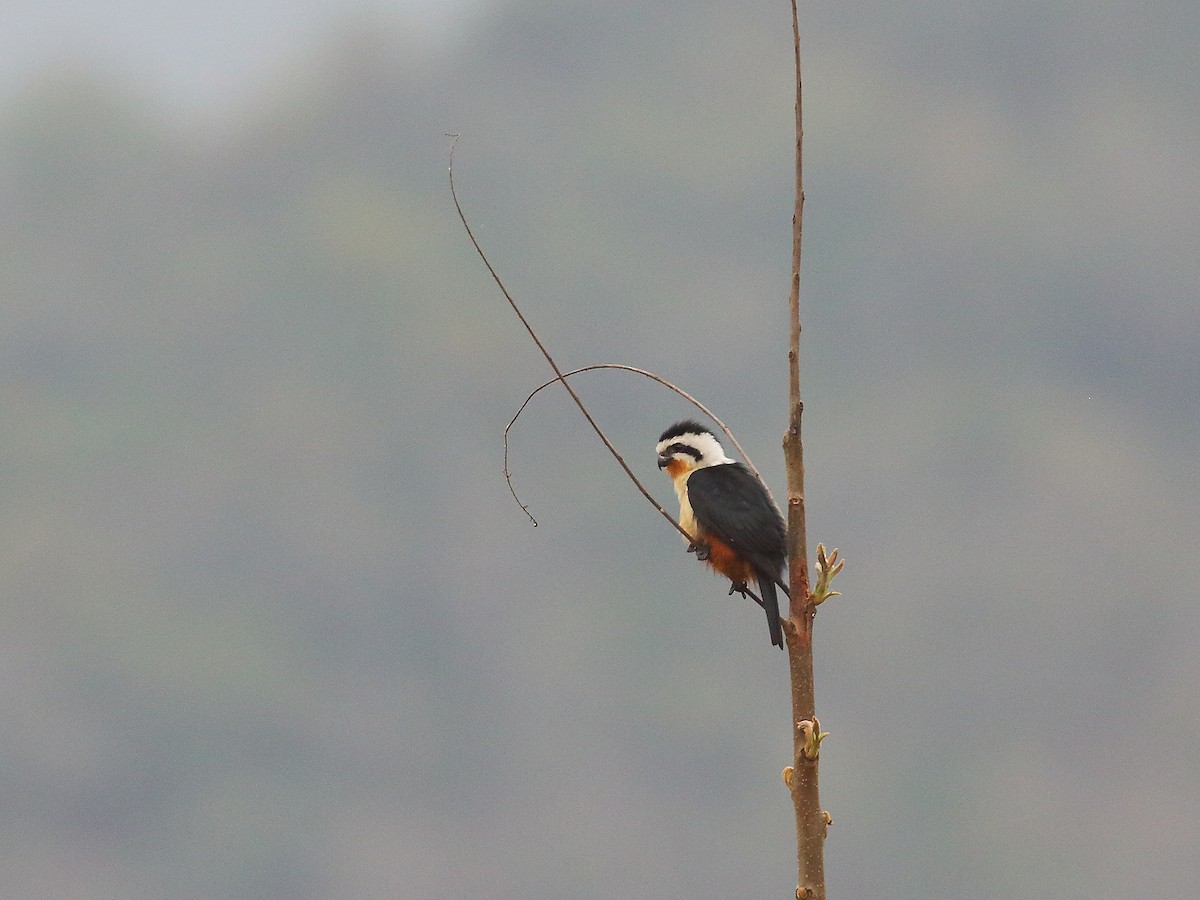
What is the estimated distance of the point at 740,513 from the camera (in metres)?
4.73

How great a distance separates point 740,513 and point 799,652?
8.56ft

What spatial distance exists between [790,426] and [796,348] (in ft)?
0.43

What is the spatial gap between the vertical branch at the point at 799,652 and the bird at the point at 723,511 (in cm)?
190

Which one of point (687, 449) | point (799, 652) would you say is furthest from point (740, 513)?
point (799, 652)

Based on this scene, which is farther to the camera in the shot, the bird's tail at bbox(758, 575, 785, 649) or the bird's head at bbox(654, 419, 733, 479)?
the bird's head at bbox(654, 419, 733, 479)

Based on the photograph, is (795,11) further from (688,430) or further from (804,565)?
(688,430)

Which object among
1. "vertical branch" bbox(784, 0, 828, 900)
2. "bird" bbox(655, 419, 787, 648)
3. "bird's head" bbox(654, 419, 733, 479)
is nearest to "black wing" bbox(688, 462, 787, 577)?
"bird" bbox(655, 419, 787, 648)

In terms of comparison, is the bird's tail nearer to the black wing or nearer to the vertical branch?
the black wing

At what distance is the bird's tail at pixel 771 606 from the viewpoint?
3842 millimetres

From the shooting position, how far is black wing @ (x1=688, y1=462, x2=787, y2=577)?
457cm

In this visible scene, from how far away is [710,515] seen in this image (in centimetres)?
486

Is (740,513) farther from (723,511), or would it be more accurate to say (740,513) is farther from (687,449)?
(687,449)

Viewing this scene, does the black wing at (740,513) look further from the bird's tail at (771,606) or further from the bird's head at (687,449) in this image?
the bird's head at (687,449)

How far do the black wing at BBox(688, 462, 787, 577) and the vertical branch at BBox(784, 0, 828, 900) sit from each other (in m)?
2.26
